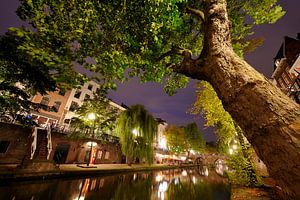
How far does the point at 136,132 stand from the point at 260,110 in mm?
19106

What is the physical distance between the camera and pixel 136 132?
19.8 metres

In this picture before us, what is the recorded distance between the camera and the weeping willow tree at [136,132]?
19.2m

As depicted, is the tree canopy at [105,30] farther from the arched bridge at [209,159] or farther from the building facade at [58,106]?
the arched bridge at [209,159]

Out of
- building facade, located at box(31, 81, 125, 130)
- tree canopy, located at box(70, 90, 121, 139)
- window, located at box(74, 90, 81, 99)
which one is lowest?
tree canopy, located at box(70, 90, 121, 139)

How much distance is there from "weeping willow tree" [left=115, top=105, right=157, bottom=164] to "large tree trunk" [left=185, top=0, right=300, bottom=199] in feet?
59.7

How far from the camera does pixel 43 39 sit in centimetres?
347

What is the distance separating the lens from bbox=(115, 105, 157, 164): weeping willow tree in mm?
19172

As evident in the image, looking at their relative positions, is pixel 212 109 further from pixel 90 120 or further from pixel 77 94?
pixel 77 94

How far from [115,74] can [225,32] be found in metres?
2.96

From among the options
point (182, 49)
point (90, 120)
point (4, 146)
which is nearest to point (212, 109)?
point (182, 49)

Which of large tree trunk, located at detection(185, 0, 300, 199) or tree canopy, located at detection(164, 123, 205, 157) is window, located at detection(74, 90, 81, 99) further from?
large tree trunk, located at detection(185, 0, 300, 199)

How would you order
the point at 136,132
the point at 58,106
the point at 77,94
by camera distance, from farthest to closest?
the point at 77,94 < the point at 58,106 < the point at 136,132

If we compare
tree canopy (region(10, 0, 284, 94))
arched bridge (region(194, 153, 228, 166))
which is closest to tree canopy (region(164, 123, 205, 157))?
arched bridge (region(194, 153, 228, 166))

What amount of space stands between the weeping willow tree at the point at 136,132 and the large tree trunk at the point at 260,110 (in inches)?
717
